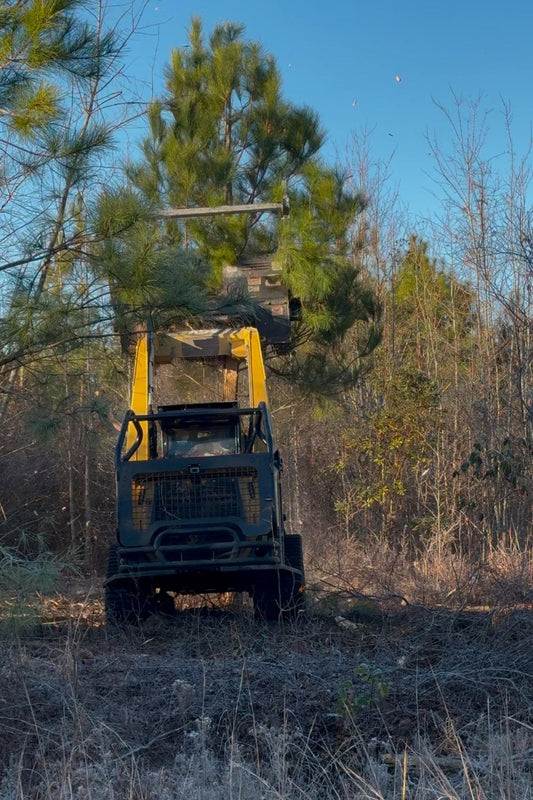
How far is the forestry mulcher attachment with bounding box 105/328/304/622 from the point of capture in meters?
8.26

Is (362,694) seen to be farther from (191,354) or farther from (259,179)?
(259,179)

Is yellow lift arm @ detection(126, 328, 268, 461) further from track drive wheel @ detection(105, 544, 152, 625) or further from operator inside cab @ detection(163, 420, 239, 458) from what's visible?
track drive wheel @ detection(105, 544, 152, 625)

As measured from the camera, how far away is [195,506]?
28.0ft

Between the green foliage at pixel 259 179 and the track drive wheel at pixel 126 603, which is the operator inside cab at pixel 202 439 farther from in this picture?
the green foliage at pixel 259 179

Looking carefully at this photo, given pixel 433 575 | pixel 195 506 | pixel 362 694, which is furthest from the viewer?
pixel 433 575

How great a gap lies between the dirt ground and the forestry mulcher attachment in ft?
2.51

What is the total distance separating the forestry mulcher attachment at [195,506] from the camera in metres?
8.26


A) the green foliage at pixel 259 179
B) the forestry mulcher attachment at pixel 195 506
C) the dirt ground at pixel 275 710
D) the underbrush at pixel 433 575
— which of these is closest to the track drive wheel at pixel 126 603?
the forestry mulcher attachment at pixel 195 506

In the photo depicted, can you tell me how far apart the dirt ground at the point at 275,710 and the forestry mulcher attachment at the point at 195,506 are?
77cm

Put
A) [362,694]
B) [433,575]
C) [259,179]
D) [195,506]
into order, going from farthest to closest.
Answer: [259,179]
[433,575]
[195,506]
[362,694]

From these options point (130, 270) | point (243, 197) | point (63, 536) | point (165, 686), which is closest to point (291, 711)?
point (165, 686)

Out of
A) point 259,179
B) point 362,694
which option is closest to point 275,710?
point 362,694

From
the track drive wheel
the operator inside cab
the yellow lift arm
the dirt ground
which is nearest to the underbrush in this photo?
the dirt ground

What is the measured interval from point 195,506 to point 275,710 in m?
3.43
